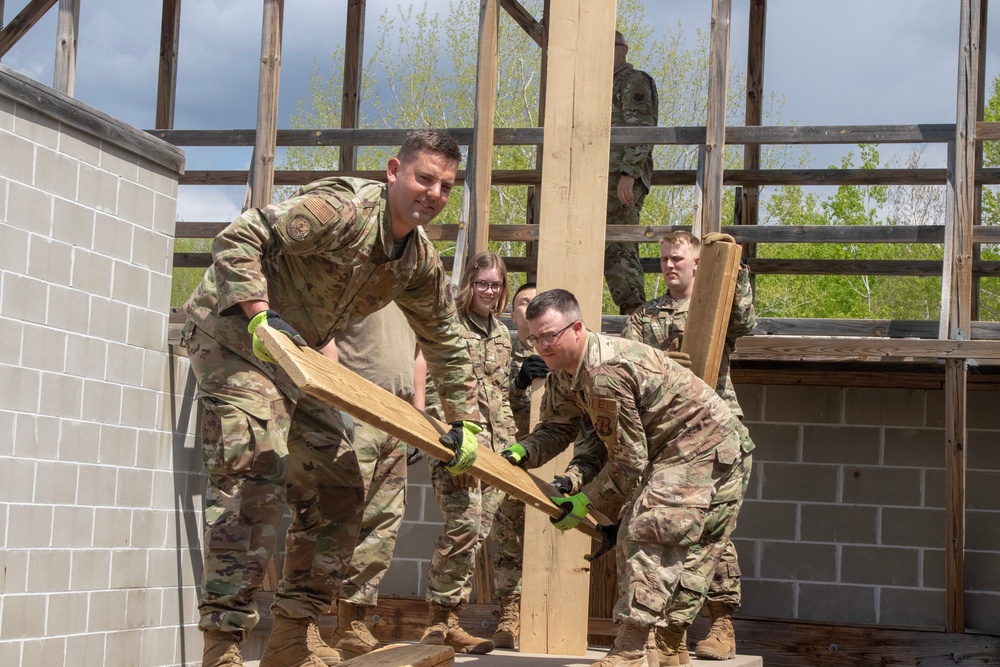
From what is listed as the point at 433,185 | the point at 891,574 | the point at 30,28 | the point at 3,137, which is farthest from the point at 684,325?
the point at 30,28

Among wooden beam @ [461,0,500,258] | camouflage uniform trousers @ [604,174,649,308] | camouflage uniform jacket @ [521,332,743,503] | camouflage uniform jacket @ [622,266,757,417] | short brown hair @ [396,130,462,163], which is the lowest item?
camouflage uniform jacket @ [521,332,743,503]

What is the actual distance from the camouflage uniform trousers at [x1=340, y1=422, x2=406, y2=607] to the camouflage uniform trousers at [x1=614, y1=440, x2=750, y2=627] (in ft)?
3.25

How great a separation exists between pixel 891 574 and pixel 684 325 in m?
2.74

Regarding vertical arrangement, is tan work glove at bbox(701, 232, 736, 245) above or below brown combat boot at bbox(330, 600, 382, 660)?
above

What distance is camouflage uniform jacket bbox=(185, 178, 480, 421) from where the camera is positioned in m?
3.95

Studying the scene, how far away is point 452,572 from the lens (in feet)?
18.9

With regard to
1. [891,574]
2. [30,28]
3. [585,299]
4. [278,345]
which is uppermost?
[30,28]

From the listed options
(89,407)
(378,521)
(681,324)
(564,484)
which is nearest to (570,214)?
(681,324)

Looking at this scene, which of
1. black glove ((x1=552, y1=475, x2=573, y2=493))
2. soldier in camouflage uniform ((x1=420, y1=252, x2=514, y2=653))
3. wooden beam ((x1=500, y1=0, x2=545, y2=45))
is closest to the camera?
black glove ((x1=552, y1=475, x2=573, y2=493))

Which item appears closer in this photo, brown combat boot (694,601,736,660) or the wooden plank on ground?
the wooden plank on ground

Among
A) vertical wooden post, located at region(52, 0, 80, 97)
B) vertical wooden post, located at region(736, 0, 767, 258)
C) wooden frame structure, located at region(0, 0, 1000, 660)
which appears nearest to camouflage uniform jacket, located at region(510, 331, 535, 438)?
wooden frame structure, located at region(0, 0, 1000, 660)

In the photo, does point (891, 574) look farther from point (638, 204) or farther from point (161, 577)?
point (161, 577)

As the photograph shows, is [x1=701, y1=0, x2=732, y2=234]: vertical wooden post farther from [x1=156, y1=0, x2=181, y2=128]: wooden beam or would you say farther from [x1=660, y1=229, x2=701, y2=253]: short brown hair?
[x1=156, y1=0, x2=181, y2=128]: wooden beam

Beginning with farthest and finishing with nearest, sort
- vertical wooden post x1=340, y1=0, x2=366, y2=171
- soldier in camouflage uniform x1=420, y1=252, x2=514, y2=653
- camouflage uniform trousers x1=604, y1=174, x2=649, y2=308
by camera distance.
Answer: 1. vertical wooden post x1=340, y1=0, x2=366, y2=171
2. camouflage uniform trousers x1=604, y1=174, x2=649, y2=308
3. soldier in camouflage uniform x1=420, y1=252, x2=514, y2=653
